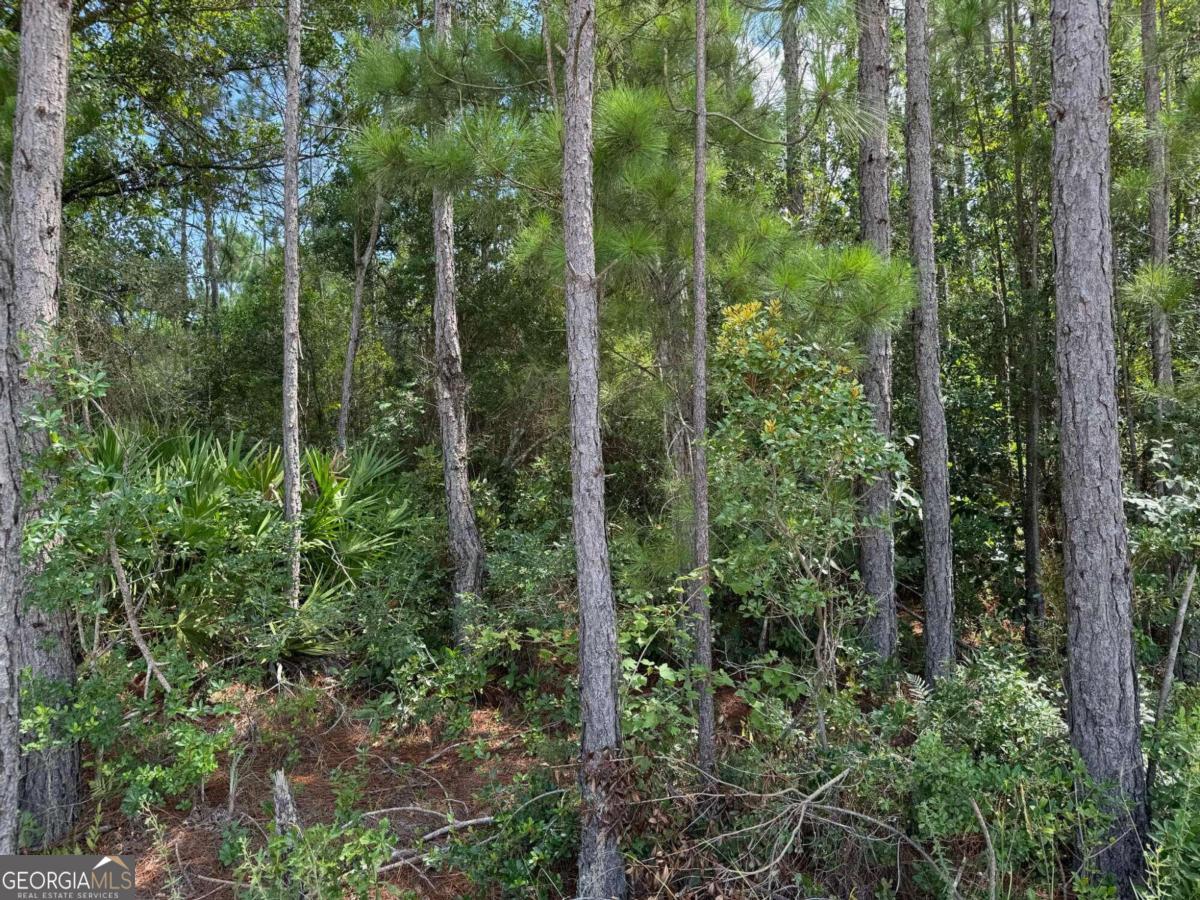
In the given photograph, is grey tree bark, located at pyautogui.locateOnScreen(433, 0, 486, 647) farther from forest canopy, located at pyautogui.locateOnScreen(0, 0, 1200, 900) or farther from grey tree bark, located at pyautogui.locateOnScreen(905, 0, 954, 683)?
grey tree bark, located at pyautogui.locateOnScreen(905, 0, 954, 683)

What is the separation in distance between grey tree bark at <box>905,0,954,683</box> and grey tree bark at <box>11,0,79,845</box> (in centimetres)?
521

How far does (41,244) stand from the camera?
11.9 ft

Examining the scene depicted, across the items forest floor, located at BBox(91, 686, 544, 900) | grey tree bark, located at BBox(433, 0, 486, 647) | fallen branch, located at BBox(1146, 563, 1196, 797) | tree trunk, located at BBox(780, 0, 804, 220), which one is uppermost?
tree trunk, located at BBox(780, 0, 804, 220)

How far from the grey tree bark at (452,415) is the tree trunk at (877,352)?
9.43ft

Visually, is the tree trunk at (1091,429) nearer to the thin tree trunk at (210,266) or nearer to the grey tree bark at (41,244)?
the grey tree bark at (41,244)

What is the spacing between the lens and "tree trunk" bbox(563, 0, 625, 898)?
304cm

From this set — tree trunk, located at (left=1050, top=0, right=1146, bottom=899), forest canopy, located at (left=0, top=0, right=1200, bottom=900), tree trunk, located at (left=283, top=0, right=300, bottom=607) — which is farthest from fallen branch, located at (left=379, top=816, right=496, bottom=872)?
tree trunk, located at (left=1050, top=0, right=1146, bottom=899)

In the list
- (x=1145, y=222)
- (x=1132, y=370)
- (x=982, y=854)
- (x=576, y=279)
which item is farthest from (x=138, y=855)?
(x=1145, y=222)

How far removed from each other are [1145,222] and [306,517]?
325 inches

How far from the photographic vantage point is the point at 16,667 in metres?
3.56

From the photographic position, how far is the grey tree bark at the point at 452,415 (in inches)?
218

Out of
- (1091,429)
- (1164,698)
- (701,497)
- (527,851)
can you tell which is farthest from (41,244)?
(1164,698)

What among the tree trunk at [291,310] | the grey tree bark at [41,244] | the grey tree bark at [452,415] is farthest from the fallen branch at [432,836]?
the tree trunk at [291,310]

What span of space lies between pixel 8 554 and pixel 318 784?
2051mm
